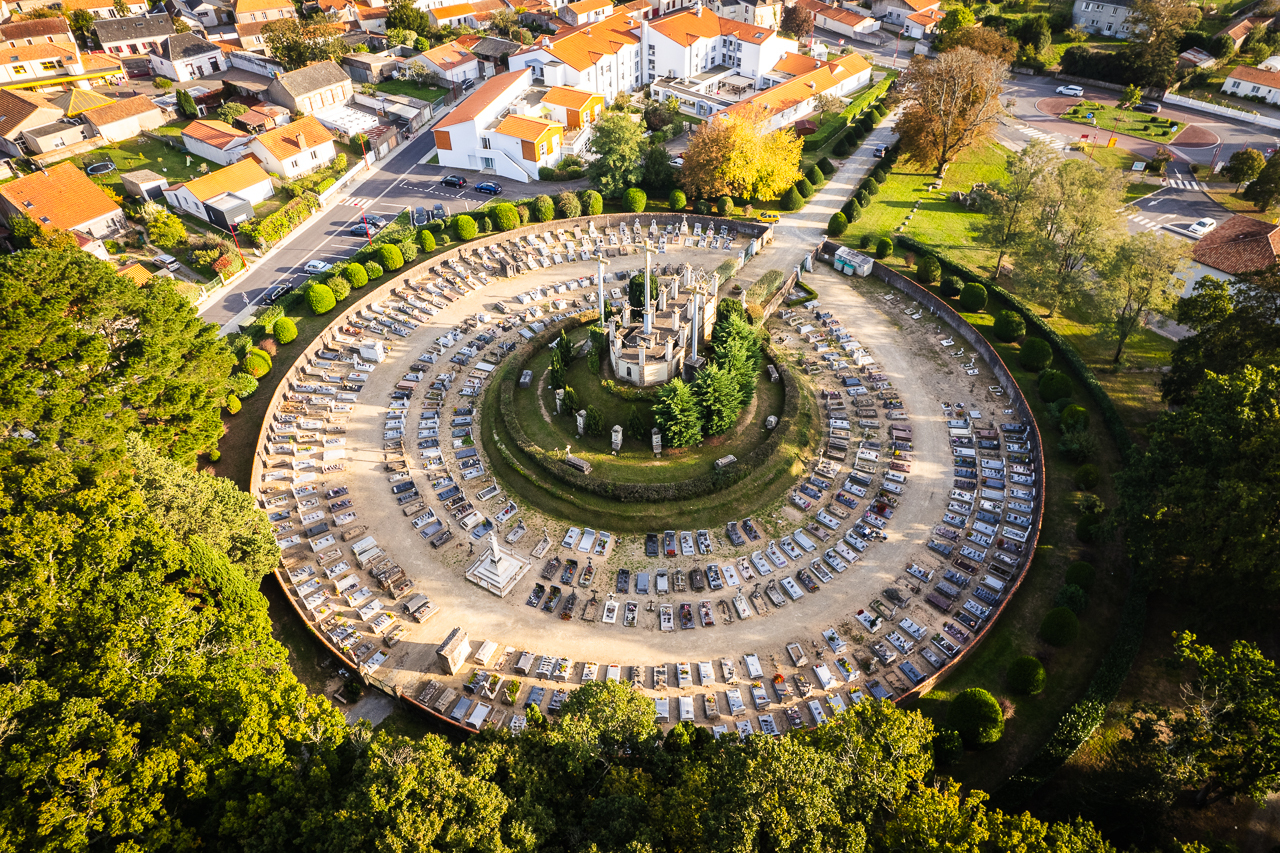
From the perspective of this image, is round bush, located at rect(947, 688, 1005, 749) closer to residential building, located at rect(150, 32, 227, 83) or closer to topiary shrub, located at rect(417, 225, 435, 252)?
topiary shrub, located at rect(417, 225, 435, 252)

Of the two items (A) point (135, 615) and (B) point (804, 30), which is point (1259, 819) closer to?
(A) point (135, 615)

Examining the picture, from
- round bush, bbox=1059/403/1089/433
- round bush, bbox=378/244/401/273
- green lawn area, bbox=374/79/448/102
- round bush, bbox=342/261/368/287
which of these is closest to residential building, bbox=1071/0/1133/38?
round bush, bbox=1059/403/1089/433

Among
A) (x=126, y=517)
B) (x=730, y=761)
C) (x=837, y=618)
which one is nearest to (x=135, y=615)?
(x=126, y=517)

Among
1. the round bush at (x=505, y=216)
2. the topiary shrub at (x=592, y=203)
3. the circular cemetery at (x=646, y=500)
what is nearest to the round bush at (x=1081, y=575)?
the circular cemetery at (x=646, y=500)

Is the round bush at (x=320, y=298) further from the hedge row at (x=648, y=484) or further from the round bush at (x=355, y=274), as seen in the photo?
the hedge row at (x=648, y=484)

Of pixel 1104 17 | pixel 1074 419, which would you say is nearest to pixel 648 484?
pixel 1074 419
